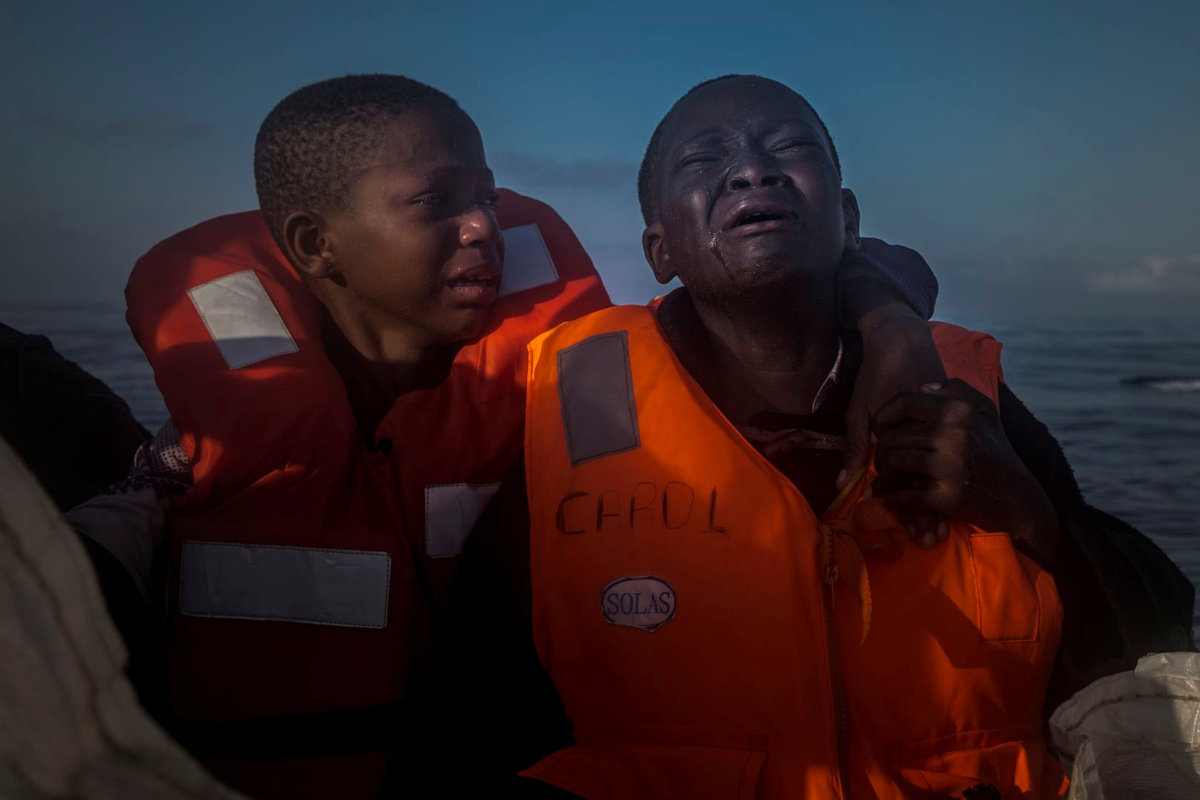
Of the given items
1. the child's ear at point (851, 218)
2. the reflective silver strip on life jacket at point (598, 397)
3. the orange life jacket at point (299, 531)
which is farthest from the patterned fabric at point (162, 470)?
the child's ear at point (851, 218)

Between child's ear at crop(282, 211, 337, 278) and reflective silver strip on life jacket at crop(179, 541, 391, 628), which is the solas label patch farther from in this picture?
child's ear at crop(282, 211, 337, 278)

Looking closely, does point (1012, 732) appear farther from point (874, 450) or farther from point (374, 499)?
point (374, 499)

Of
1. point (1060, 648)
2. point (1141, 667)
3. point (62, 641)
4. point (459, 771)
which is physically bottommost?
point (459, 771)

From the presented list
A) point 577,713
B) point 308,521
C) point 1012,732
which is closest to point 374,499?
point 308,521

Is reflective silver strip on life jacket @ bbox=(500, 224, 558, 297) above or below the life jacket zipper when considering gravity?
above

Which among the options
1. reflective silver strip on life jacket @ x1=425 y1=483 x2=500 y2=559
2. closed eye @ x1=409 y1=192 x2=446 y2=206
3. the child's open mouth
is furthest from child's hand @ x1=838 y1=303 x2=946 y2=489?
closed eye @ x1=409 y1=192 x2=446 y2=206

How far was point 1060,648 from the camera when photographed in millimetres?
1752

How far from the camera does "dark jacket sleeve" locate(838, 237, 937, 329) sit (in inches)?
Result: 77.2

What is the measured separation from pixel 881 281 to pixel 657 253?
1.57 ft

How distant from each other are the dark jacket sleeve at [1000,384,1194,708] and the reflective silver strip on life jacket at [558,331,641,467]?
0.77m

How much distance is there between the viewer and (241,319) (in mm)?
2172

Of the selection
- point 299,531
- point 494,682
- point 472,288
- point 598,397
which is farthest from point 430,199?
point 494,682

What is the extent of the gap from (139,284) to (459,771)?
1.29 metres

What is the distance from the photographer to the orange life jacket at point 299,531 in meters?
1.92
